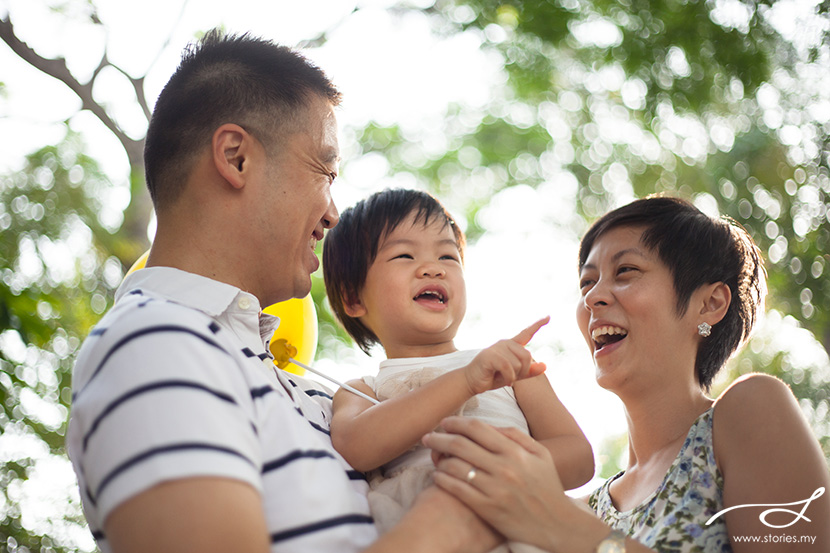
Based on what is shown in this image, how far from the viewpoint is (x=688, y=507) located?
2270 mm

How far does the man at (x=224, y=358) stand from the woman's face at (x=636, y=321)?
3.80 ft

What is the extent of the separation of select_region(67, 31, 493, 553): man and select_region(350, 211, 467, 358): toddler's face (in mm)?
361

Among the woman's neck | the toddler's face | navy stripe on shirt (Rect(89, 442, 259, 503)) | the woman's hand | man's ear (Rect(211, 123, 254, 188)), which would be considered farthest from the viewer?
the woman's neck

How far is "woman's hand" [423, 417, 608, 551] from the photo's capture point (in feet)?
5.69

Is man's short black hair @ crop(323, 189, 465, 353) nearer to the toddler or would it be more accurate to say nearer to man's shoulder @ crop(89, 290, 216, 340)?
the toddler

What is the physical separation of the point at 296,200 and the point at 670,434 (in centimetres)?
166

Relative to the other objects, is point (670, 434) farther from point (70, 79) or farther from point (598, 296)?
point (70, 79)

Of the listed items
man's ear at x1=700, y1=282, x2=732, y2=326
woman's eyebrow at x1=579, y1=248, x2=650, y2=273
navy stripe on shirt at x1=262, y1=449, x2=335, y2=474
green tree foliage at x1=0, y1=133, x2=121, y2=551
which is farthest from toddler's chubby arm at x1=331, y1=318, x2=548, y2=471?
green tree foliage at x1=0, y1=133, x2=121, y2=551

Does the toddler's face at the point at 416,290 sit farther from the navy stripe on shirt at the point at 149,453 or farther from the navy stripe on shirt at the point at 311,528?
the navy stripe on shirt at the point at 149,453

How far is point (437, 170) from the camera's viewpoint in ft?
38.5

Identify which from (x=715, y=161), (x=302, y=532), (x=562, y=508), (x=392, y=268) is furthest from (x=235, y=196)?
(x=715, y=161)

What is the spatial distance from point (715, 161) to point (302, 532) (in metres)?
7.50

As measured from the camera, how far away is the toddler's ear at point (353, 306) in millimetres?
2756

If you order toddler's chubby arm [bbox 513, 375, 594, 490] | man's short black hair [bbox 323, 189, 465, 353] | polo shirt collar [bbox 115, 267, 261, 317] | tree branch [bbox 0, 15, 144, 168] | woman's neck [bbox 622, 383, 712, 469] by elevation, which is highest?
tree branch [bbox 0, 15, 144, 168]
